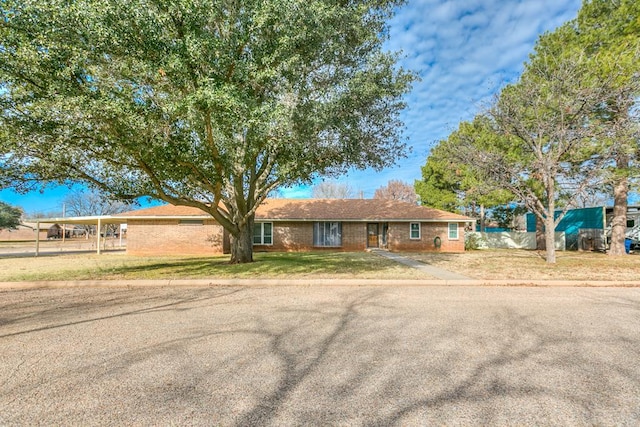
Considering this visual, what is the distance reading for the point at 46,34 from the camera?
22.3ft

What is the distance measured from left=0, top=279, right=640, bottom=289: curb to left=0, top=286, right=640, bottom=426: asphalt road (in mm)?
2292

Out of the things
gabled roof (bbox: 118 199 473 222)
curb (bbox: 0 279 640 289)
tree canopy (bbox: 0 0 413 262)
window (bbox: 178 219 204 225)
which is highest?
tree canopy (bbox: 0 0 413 262)

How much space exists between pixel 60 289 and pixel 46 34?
19.7ft

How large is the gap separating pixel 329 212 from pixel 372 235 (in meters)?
3.50

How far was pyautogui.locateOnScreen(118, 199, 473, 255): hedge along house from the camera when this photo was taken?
20.0m

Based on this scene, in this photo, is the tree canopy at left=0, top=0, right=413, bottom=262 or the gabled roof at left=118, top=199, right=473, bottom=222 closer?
the tree canopy at left=0, top=0, right=413, bottom=262

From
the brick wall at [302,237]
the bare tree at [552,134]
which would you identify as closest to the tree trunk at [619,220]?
the bare tree at [552,134]

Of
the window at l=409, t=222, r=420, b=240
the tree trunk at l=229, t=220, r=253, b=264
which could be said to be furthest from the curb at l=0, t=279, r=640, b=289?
the window at l=409, t=222, r=420, b=240

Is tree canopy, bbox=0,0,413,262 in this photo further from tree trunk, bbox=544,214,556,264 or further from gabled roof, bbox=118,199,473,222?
gabled roof, bbox=118,199,473,222

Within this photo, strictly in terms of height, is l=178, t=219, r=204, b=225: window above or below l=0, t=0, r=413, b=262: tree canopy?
below

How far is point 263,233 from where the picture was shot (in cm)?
2153

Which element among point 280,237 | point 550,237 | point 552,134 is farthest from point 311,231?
point 552,134

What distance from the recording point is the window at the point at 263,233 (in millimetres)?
21453

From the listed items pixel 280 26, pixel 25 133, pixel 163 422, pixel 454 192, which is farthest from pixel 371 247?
pixel 163 422
